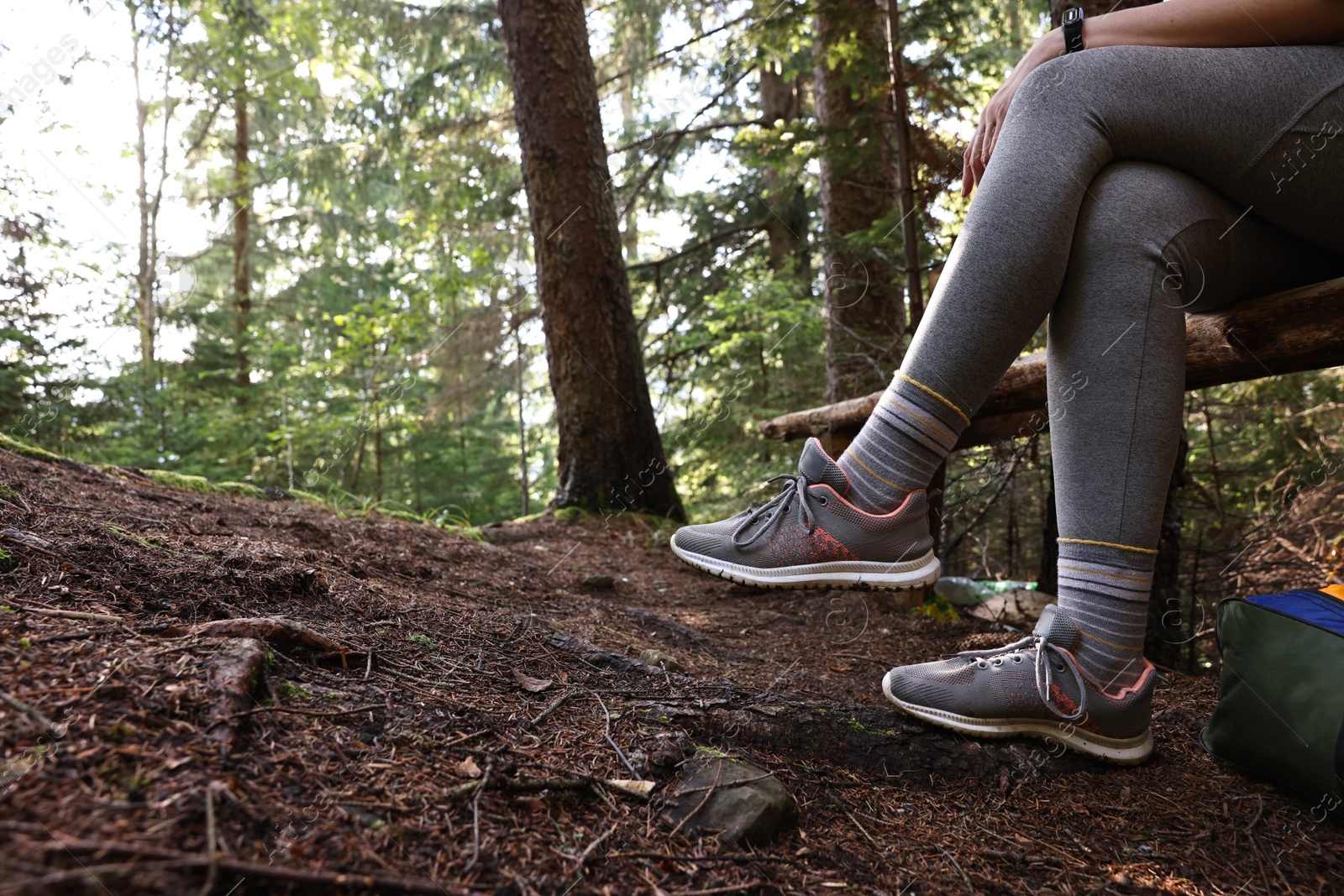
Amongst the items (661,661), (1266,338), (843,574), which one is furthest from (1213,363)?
(661,661)

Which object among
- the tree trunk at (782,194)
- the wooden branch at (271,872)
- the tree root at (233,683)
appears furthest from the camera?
the tree trunk at (782,194)

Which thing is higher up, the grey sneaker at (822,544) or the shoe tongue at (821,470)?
the shoe tongue at (821,470)

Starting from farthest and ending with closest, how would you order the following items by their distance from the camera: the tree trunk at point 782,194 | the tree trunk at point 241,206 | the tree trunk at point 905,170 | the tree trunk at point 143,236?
the tree trunk at point 241,206, the tree trunk at point 143,236, the tree trunk at point 782,194, the tree trunk at point 905,170

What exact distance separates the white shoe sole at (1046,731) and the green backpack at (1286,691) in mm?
201

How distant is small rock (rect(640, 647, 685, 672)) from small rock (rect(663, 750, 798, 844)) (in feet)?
1.67

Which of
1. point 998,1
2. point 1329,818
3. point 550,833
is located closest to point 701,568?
point 550,833

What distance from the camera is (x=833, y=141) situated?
348 cm

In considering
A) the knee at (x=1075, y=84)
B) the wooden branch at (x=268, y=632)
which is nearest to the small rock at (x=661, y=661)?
the wooden branch at (x=268, y=632)

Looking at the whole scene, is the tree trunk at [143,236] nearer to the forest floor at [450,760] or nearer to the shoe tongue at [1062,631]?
the forest floor at [450,760]

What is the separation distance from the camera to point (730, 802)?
1.08 meters

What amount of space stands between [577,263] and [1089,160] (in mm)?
3274

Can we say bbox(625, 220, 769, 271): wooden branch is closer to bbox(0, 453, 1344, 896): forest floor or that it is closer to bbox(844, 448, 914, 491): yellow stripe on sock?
bbox(0, 453, 1344, 896): forest floor

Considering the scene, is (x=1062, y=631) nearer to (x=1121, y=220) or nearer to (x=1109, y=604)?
(x=1109, y=604)

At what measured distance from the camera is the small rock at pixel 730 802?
1042 millimetres
